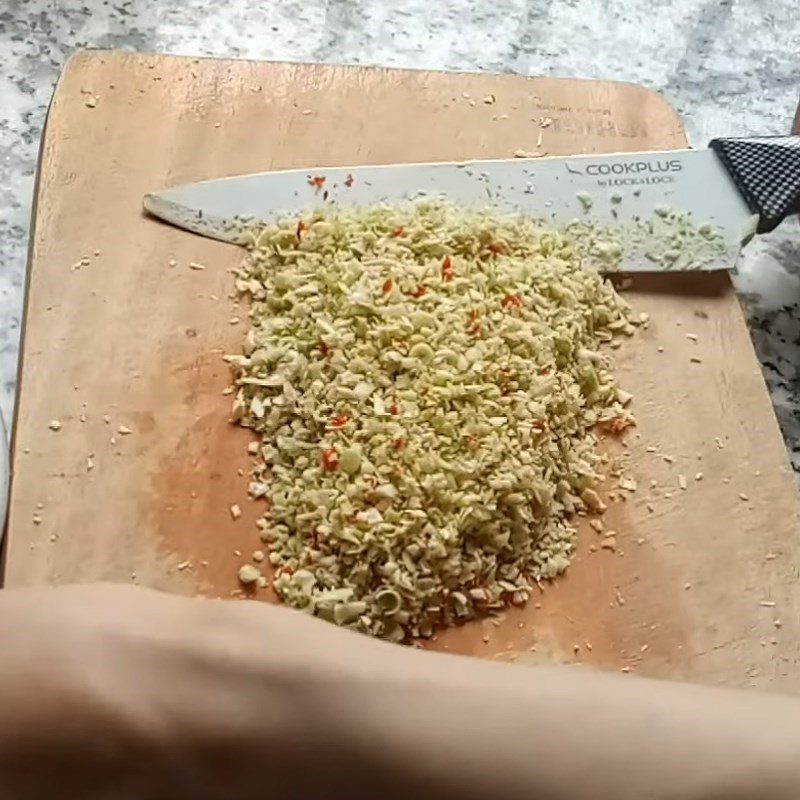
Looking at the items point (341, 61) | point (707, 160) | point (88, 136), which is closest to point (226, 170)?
point (88, 136)

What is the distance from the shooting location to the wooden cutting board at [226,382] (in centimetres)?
75

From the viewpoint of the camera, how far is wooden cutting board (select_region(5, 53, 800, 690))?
75 centimetres

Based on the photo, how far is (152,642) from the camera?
551 mm

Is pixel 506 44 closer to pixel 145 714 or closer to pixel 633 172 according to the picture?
pixel 633 172

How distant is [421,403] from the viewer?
0.77m

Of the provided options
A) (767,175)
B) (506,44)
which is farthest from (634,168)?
(506,44)

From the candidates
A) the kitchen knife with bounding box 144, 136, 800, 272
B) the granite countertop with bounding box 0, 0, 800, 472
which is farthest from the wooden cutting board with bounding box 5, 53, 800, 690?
the granite countertop with bounding box 0, 0, 800, 472

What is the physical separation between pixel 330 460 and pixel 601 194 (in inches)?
13.2

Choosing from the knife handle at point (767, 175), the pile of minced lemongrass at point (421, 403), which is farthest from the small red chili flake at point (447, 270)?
the knife handle at point (767, 175)

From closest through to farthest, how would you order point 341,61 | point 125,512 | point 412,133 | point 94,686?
1. point 94,686
2. point 125,512
3. point 412,133
4. point 341,61

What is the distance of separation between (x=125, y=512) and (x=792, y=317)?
23.5 inches

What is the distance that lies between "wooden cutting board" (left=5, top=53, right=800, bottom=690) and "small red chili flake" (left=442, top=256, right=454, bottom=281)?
151 millimetres

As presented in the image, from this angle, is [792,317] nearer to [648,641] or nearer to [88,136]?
[648,641]

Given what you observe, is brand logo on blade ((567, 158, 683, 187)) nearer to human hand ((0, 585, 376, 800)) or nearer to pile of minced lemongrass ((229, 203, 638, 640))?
pile of minced lemongrass ((229, 203, 638, 640))
